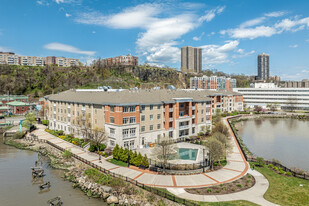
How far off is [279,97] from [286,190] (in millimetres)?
140288

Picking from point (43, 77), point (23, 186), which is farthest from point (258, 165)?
point (43, 77)

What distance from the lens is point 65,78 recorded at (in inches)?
6718

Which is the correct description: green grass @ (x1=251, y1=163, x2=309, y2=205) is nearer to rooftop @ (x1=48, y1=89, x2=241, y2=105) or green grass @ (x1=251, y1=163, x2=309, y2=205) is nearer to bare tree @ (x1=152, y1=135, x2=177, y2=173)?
bare tree @ (x1=152, y1=135, x2=177, y2=173)

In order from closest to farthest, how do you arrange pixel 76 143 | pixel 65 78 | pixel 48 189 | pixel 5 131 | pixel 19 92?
pixel 48 189 < pixel 76 143 < pixel 5 131 < pixel 19 92 < pixel 65 78

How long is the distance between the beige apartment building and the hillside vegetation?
3430 inches

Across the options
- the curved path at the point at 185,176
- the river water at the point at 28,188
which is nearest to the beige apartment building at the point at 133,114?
the curved path at the point at 185,176

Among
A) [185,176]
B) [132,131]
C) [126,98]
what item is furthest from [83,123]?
[185,176]

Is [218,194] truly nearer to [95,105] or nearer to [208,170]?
[208,170]

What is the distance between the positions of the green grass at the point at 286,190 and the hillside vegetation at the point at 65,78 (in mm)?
125760

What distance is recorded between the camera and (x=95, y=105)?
51.0 meters

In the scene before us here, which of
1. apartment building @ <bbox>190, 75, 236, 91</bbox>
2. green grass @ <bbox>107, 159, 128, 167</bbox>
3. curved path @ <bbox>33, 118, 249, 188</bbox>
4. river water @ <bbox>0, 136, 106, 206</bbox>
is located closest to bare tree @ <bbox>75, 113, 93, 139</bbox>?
curved path @ <bbox>33, 118, 249, 188</bbox>

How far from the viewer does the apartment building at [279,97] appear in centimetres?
13950

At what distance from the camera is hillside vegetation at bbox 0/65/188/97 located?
155 metres

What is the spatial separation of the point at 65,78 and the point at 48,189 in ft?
504
